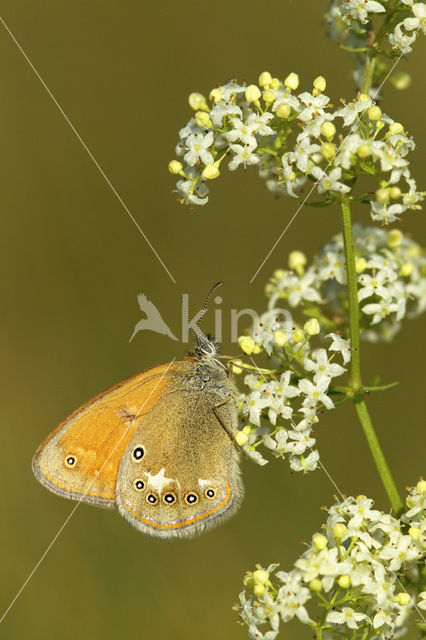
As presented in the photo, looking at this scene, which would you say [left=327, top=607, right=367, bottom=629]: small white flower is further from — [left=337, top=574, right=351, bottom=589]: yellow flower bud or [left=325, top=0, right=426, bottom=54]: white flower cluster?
[left=325, top=0, right=426, bottom=54]: white flower cluster

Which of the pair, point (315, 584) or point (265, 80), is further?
point (265, 80)

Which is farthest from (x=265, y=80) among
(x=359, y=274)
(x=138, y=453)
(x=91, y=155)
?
(x=91, y=155)

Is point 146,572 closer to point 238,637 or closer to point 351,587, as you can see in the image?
point 238,637

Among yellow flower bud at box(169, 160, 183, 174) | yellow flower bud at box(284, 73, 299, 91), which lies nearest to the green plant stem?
yellow flower bud at box(284, 73, 299, 91)

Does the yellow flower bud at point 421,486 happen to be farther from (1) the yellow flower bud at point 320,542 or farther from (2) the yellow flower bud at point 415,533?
(1) the yellow flower bud at point 320,542

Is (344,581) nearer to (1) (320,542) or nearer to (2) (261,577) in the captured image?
(1) (320,542)

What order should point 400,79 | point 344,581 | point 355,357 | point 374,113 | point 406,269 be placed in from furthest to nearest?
point 406,269 < point 400,79 < point 355,357 < point 374,113 < point 344,581

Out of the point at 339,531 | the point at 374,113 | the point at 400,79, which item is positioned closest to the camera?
the point at 339,531
